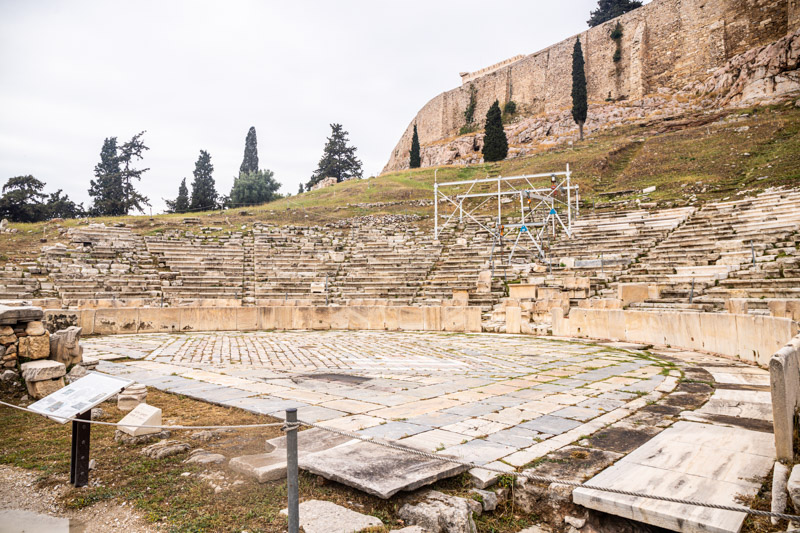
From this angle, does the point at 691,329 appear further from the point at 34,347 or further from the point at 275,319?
the point at 275,319

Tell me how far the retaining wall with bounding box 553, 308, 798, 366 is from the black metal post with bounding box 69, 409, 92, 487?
322 inches

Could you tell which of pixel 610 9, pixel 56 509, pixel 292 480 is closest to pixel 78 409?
pixel 56 509

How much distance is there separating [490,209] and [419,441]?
92.6 ft

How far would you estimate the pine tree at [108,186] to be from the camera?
44594 mm

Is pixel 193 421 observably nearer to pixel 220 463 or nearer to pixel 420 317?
pixel 220 463

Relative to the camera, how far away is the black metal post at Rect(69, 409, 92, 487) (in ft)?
10.3

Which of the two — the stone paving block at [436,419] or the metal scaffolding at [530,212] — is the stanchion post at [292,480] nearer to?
the stone paving block at [436,419]

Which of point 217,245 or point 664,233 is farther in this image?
point 217,245

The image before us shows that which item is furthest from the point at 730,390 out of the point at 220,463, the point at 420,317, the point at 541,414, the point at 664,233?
the point at 664,233

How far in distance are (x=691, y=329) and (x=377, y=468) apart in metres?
8.69

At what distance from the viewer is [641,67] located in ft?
167

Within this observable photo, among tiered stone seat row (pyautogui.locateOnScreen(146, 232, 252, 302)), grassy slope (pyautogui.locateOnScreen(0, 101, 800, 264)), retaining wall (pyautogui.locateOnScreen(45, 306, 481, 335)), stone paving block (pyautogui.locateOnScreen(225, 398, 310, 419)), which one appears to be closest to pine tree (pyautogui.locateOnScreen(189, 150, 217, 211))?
grassy slope (pyautogui.locateOnScreen(0, 101, 800, 264))

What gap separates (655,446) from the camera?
3.40 meters

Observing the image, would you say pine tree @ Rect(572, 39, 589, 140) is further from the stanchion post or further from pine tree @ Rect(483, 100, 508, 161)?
the stanchion post
